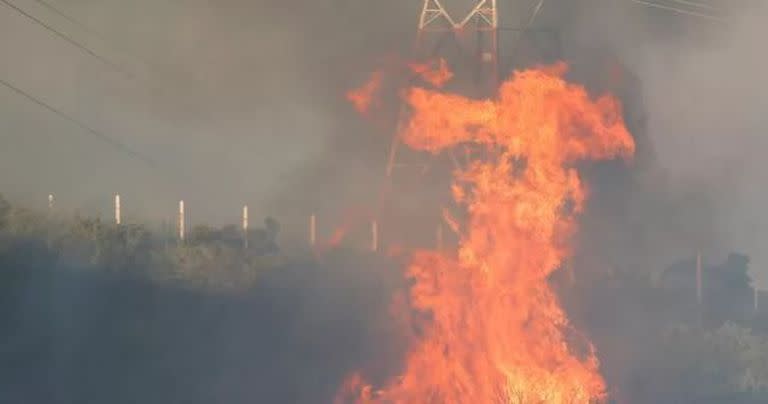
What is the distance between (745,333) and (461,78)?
514 inches

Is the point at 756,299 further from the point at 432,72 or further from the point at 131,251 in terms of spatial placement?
the point at 131,251

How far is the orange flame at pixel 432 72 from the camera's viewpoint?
38.8 m

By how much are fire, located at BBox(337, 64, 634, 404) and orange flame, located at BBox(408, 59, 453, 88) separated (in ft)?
27.4

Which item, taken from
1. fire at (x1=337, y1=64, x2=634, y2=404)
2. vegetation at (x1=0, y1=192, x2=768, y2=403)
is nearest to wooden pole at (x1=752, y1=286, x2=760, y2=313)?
vegetation at (x1=0, y1=192, x2=768, y2=403)

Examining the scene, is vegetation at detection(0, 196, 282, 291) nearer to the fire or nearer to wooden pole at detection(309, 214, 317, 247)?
wooden pole at detection(309, 214, 317, 247)

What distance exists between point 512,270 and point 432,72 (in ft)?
40.9

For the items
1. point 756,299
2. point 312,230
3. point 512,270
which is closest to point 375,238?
point 312,230

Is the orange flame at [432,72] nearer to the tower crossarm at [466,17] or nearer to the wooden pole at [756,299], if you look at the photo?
the tower crossarm at [466,17]

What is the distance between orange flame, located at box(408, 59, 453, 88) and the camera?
38.8m

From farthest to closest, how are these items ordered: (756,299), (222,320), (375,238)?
(756,299), (375,238), (222,320)

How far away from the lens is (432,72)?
4034cm

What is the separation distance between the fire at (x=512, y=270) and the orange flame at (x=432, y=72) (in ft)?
27.4

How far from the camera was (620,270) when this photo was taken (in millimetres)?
50344

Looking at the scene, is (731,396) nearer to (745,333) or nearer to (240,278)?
(745,333)
